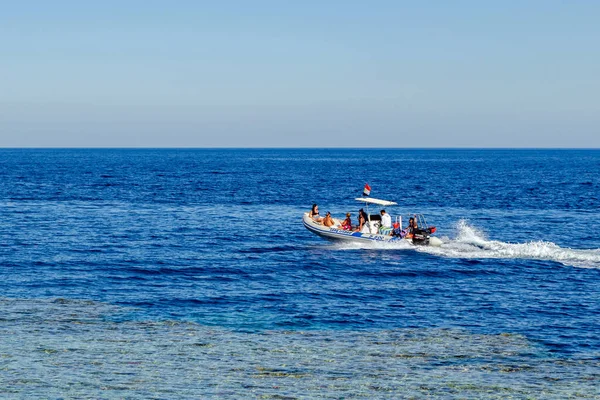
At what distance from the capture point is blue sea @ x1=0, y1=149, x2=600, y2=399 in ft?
65.7

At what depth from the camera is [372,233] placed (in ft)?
148

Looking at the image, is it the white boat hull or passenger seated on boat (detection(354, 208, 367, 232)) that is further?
passenger seated on boat (detection(354, 208, 367, 232))

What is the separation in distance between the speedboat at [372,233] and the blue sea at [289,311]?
0.62m

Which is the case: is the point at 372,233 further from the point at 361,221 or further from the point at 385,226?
the point at 361,221

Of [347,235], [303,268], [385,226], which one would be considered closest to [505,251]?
[385,226]

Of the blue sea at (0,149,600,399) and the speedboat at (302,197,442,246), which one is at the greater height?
the speedboat at (302,197,442,246)

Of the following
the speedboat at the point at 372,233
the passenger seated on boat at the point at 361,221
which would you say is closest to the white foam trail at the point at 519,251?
the speedboat at the point at 372,233

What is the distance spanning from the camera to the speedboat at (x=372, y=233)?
4375 cm

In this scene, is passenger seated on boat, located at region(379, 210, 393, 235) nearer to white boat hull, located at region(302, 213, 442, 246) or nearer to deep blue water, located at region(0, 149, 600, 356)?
white boat hull, located at region(302, 213, 442, 246)

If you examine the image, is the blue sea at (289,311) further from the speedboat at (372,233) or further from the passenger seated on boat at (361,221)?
the passenger seated on boat at (361,221)

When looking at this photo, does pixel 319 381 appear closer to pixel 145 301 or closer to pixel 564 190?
pixel 145 301

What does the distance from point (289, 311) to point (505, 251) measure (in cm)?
1843

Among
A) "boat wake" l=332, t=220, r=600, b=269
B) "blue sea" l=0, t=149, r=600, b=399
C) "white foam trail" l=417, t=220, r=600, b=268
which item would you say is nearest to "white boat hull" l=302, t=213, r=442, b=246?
"boat wake" l=332, t=220, r=600, b=269

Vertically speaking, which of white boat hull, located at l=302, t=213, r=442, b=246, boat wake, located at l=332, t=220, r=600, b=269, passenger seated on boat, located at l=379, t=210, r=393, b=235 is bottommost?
boat wake, located at l=332, t=220, r=600, b=269
